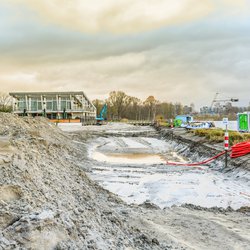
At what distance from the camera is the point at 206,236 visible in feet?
14.8

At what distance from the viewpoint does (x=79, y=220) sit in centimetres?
380

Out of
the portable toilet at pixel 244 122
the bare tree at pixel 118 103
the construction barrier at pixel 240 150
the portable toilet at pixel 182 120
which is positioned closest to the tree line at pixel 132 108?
the bare tree at pixel 118 103

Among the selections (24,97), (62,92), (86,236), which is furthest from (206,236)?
(24,97)

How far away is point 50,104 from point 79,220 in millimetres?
81090

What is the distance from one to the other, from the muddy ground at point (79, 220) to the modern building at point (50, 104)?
7482cm

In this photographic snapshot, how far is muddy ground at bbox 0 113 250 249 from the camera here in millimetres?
3141

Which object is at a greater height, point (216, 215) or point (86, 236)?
point (86, 236)

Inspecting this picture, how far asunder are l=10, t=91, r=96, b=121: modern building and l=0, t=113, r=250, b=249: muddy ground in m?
74.8

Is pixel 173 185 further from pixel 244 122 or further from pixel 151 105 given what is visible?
pixel 151 105

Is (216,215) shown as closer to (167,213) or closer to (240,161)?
(167,213)

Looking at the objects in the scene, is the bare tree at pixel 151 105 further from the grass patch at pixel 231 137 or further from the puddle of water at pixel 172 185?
the puddle of water at pixel 172 185

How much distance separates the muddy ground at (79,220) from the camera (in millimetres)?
3141

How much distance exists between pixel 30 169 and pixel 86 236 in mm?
1911

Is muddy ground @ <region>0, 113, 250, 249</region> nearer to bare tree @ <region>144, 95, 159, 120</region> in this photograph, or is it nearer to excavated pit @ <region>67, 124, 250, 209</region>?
excavated pit @ <region>67, 124, 250, 209</region>
